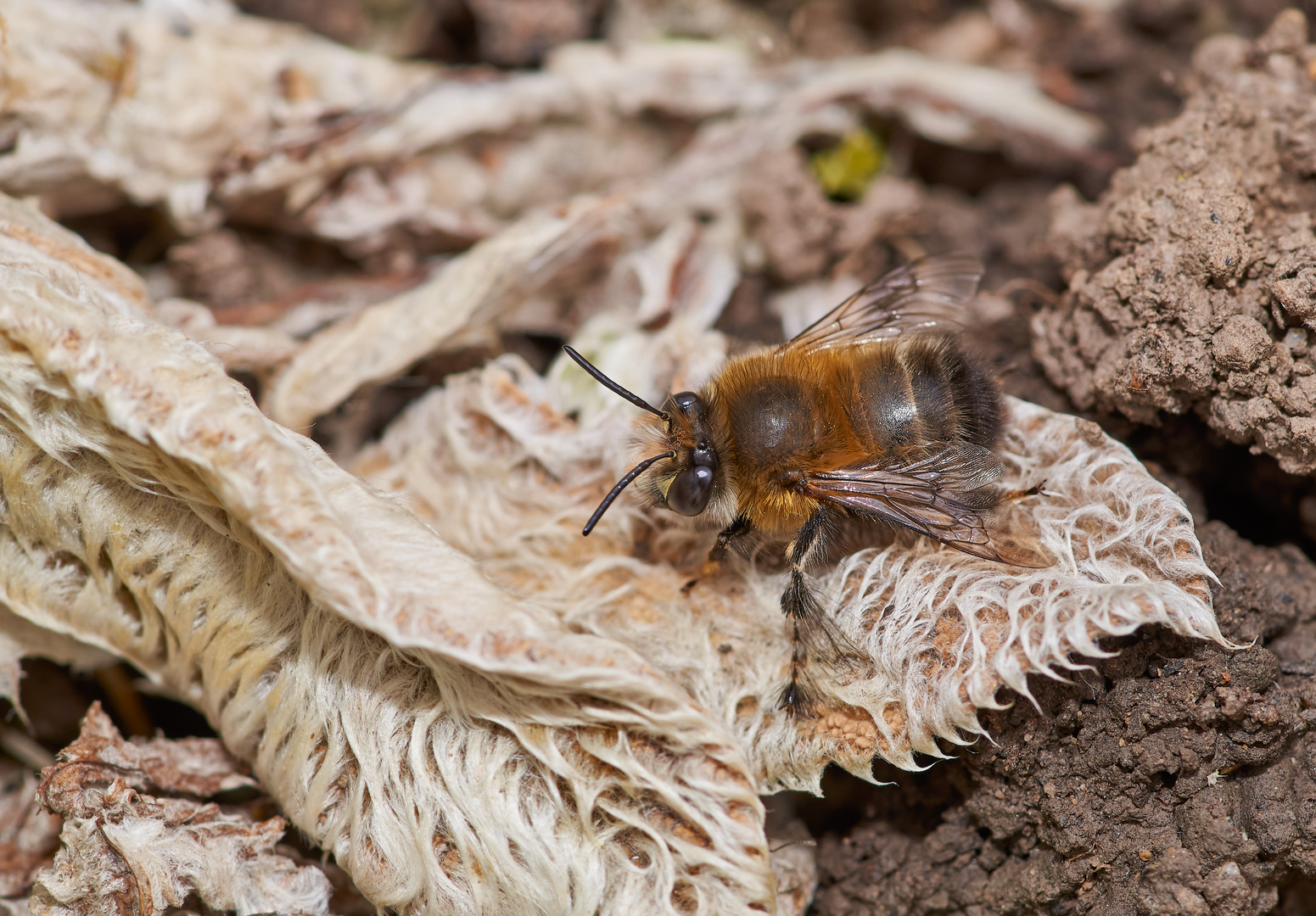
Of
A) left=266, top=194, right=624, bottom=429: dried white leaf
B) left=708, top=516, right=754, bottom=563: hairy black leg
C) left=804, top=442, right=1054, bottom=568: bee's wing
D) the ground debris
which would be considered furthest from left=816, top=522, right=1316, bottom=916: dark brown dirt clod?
left=266, top=194, right=624, bottom=429: dried white leaf

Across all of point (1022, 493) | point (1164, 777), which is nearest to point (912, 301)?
point (1022, 493)

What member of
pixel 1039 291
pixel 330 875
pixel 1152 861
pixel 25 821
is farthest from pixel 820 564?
pixel 25 821

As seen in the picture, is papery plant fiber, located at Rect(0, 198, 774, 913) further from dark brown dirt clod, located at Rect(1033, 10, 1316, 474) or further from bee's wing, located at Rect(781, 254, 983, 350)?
dark brown dirt clod, located at Rect(1033, 10, 1316, 474)

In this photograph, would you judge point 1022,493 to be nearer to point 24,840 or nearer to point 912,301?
point 912,301

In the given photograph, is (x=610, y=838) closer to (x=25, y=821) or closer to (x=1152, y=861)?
(x=1152, y=861)

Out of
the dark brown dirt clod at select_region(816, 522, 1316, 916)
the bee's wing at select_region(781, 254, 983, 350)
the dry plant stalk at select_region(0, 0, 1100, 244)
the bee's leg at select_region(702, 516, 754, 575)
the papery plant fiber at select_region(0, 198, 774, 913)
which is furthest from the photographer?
the dry plant stalk at select_region(0, 0, 1100, 244)

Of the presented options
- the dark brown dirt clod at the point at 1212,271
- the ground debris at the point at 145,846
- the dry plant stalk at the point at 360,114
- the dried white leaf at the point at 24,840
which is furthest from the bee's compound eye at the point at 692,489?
the dried white leaf at the point at 24,840
